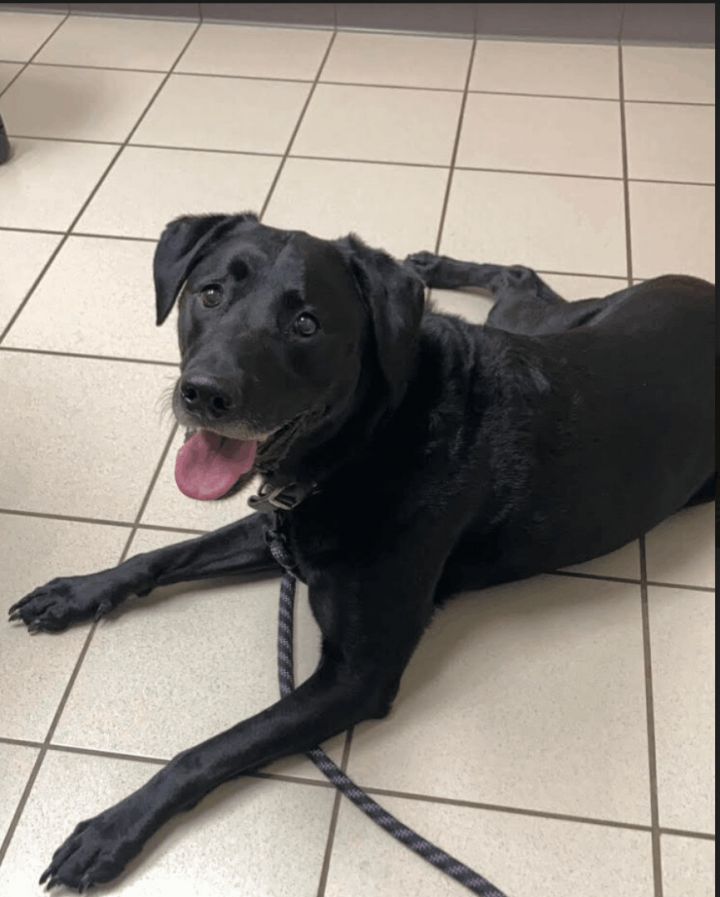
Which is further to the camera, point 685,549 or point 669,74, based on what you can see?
point 669,74

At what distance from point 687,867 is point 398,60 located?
2474 millimetres

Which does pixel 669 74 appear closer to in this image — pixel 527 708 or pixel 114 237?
pixel 114 237

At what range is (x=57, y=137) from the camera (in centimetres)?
279

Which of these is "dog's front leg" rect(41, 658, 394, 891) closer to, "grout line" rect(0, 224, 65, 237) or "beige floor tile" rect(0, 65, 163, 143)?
"grout line" rect(0, 224, 65, 237)

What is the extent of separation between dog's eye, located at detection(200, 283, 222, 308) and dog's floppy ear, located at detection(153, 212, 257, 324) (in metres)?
0.09

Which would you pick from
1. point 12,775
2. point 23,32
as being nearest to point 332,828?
point 12,775

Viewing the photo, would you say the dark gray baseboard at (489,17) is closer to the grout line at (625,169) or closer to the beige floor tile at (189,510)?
the grout line at (625,169)

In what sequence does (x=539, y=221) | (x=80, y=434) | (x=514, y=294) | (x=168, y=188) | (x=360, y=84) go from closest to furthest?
(x=80, y=434) < (x=514, y=294) < (x=539, y=221) < (x=168, y=188) < (x=360, y=84)

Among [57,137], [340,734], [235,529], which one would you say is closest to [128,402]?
[235,529]

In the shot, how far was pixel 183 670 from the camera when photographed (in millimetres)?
1662

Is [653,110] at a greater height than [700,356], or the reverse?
[700,356]

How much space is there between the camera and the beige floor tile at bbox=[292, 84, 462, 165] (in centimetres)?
274

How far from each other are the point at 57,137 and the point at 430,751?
2057 mm

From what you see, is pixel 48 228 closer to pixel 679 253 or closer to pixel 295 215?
pixel 295 215
